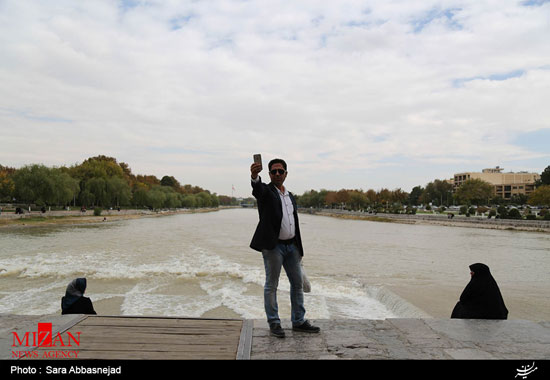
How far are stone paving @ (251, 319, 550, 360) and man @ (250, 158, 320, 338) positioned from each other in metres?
0.22

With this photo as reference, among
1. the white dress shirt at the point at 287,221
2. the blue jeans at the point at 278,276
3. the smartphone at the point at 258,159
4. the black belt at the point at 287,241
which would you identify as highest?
the smartphone at the point at 258,159

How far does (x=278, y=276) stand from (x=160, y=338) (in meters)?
1.38

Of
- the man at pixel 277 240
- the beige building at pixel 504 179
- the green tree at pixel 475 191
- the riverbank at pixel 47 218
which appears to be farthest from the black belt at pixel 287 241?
the beige building at pixel 504 179

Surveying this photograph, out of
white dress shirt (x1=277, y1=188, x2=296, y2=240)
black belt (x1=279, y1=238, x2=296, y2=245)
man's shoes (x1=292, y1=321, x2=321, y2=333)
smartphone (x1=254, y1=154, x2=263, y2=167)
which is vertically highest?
smartphone (x1=254, y1=154, x2=263, y2=167)

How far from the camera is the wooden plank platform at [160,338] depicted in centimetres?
330

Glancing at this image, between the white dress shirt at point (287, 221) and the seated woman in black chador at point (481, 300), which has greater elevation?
the white dress shirt at point (287, 221)

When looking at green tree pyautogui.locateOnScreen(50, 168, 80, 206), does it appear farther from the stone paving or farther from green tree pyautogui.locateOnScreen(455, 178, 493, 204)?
green tree pyautogui.locateOnScreen(455, 178, 493, 204)

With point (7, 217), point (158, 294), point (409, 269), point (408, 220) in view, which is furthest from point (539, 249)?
point (7, 217)

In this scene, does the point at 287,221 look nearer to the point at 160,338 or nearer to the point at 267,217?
the point at 267,217

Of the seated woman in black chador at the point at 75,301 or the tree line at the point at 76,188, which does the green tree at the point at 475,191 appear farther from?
the seated woman in black chador at the point at 75,301

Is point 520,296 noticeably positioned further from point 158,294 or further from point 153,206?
point 153,206

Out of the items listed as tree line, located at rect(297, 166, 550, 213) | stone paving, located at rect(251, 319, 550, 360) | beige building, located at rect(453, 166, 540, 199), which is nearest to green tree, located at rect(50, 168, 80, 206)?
stone paving, located at rect(251, 319, 550, 360)

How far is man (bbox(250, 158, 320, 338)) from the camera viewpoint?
391 centimetres
